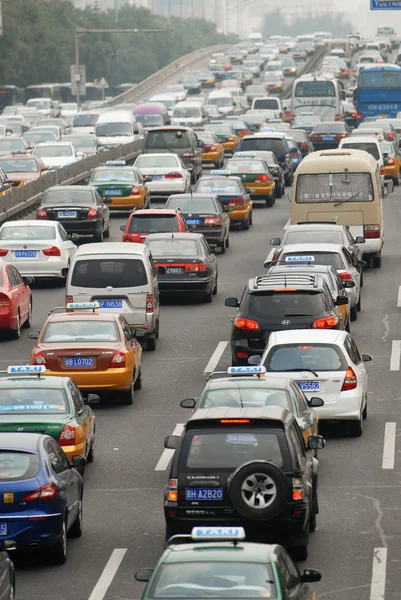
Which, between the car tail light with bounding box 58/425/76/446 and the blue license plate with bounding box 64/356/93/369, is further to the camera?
the blue license plate with bounding box 64/356/93/369

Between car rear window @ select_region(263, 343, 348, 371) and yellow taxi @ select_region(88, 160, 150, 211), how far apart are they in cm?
2571

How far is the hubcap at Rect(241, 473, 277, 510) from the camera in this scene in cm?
1503

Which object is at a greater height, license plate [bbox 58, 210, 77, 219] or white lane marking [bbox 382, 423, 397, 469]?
white lane marking [bbox 382, 423, 397, 469]

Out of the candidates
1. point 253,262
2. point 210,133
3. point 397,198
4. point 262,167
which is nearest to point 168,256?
point 253,262

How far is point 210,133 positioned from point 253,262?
2556 centimetres

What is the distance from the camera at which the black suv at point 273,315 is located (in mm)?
25578

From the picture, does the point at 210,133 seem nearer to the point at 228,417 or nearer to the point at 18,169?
the point at 18,169

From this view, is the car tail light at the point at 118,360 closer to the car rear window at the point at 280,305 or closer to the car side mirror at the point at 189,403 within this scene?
the car rear window at the point at 280,305

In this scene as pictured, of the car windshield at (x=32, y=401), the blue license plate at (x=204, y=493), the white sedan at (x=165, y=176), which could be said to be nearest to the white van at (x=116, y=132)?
the white sedan at (x=165, y=176)

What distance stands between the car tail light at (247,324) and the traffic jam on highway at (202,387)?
0.02 metres

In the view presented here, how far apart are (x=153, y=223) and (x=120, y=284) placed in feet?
30.1

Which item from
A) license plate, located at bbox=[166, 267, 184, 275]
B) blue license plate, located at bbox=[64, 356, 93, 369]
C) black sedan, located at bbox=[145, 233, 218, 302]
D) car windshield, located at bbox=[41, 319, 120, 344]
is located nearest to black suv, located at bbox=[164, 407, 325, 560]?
blue license plate, located at bbox=[64, 356, 93, 369]

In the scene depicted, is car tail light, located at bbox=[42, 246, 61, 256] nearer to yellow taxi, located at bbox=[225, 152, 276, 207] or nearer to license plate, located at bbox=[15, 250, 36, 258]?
license plate, located at bbox=[15, 250, 36, 258]

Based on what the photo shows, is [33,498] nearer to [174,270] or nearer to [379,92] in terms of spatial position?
[174,270]
